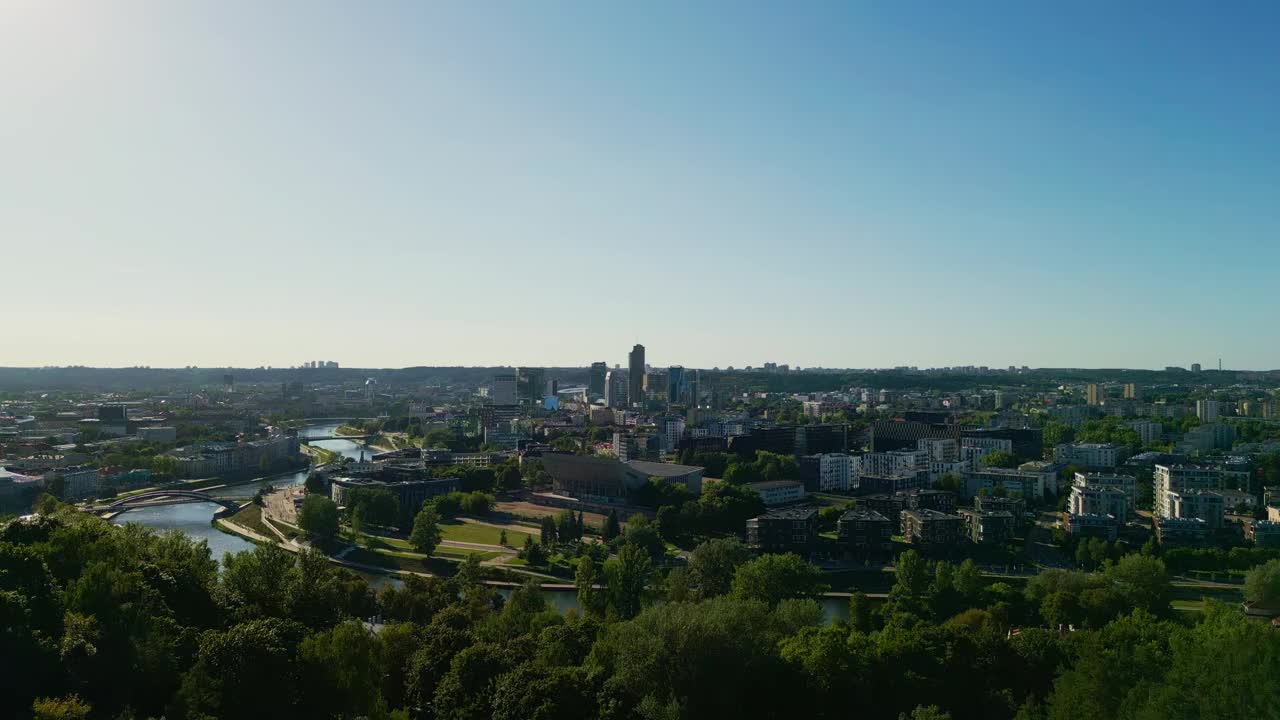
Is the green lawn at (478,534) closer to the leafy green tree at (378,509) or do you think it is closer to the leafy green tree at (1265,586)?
the leafy green tree at (378,509)

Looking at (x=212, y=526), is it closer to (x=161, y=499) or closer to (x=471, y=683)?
(x=161, y=499)

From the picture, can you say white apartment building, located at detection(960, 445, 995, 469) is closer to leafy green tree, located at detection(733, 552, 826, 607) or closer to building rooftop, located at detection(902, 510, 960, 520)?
building rooftop, located at detection(902, 510, 960, 520)

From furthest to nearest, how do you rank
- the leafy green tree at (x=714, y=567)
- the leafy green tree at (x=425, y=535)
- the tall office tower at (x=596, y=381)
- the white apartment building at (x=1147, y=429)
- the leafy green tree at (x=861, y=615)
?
1. the tall office tower at (x=596, y=381)
2. the white apartment building at (x=1147, y=429)
3. the leafy green tree at (x=425, y=535)
4. the leafy green tree at (x=714, y=567)
5. the leafy green tree at (x=861, y=615)

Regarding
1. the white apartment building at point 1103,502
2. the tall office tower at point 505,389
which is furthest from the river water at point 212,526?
the tall office tower at point 505,389

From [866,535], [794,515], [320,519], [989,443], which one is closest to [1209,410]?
[989,443]

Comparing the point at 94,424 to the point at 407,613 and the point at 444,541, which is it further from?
the point at 407,613

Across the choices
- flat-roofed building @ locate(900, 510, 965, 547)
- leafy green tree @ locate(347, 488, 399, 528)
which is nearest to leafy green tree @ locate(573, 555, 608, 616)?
flat-roofed building @ locate(900, 510, 965, 547)
